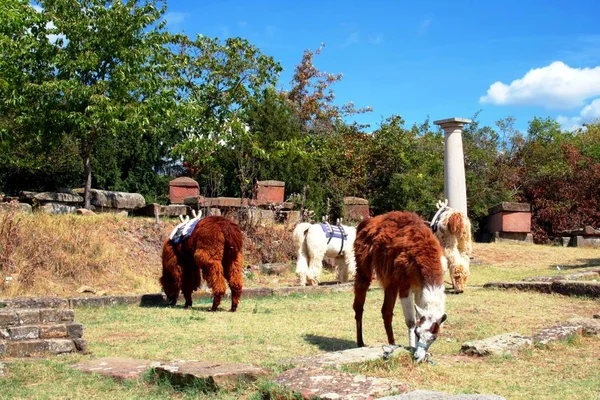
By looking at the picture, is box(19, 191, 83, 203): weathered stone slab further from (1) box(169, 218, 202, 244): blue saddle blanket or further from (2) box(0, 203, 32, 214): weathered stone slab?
(1) box(169, 218, 202, 244): blue saddle blanket

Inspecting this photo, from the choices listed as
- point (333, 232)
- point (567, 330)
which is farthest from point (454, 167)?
point (567, 330)

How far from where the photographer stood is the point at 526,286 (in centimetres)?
1280

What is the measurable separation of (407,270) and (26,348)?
4.32m

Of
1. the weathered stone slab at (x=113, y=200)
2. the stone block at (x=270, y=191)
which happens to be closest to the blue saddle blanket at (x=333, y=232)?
the stone block at (x=270, y=191)

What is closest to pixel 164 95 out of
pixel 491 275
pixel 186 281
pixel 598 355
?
pixel 186 281

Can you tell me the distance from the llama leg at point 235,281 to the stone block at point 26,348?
4.04 metres

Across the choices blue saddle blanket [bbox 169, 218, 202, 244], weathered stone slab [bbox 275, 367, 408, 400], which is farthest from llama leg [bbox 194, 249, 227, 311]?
weathered stone slab [bbox 275, 367, 408, 400]

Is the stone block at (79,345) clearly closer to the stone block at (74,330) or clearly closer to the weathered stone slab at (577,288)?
the stone block at (74,330)

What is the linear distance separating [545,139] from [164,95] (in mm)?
24148

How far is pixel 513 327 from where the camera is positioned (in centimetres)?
902

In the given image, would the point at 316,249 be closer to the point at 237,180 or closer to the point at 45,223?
the point at 45,223

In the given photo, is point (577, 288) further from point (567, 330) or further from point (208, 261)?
point (208, 261)

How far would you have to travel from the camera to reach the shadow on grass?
7871mm

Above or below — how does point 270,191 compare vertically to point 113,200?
above
